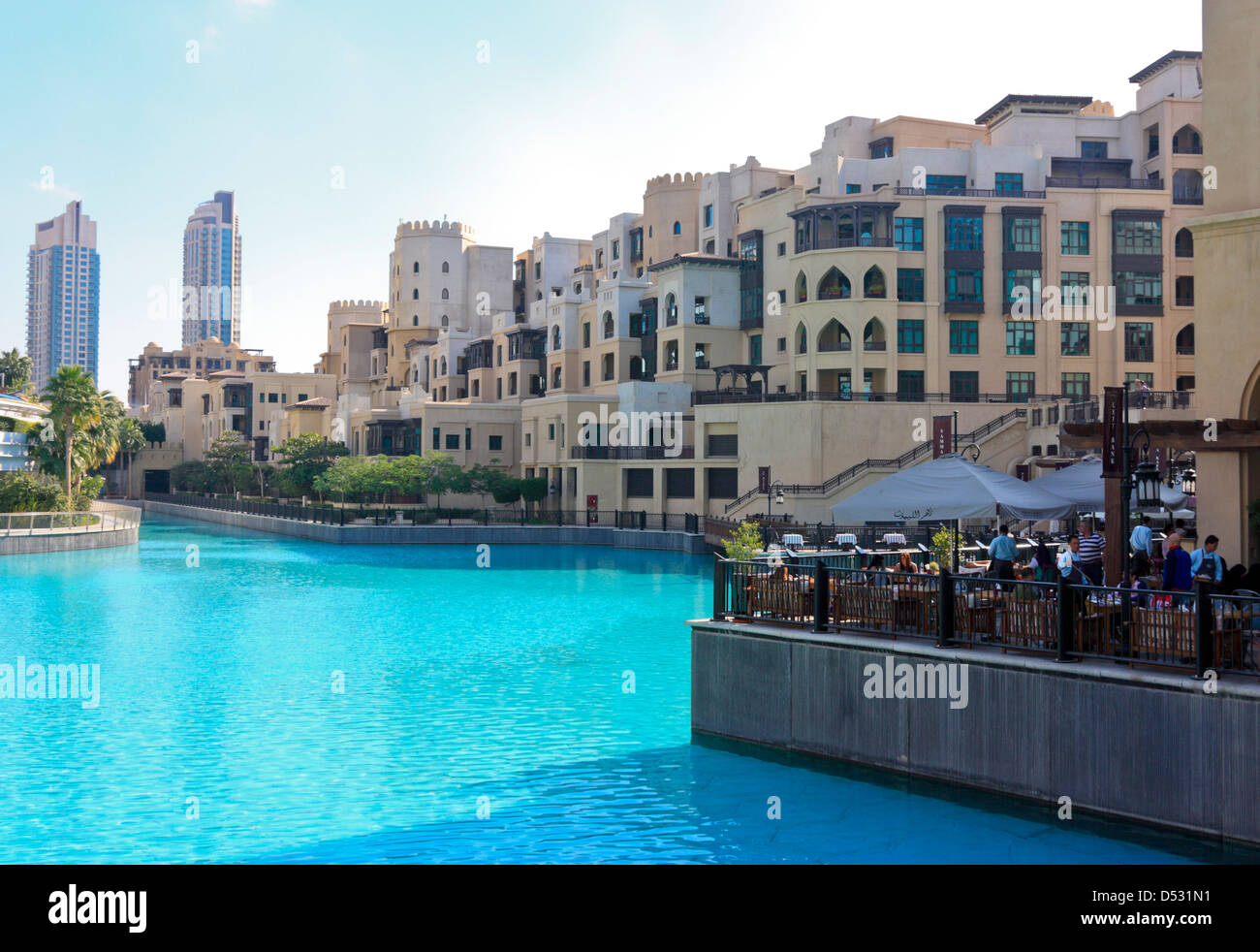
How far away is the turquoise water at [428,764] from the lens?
43.6 feet

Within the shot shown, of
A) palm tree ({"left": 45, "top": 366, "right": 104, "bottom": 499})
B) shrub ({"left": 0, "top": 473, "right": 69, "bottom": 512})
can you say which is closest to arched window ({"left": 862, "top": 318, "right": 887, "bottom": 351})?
palm tree ({"left": 45, "top": 366, "right": 104, "bottom": 499})

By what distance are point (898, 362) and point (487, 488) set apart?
27.6 meters

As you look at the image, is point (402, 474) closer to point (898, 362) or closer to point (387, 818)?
point (898, 362)

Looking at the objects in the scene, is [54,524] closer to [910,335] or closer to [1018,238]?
[910,335]

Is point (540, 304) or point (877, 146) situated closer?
point (877, 146)

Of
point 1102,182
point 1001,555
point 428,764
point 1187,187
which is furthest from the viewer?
point 1187,187

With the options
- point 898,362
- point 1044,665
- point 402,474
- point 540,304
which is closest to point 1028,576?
point 1044,665

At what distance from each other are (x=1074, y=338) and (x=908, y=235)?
411 inches

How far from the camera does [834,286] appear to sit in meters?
64.7

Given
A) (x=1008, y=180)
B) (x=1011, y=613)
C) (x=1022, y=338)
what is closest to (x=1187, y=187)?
(x=1008, y=180)

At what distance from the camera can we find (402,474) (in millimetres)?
75188

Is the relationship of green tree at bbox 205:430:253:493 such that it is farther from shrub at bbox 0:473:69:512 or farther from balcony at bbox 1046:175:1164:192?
balcony at bbox 1046:175:1164:192

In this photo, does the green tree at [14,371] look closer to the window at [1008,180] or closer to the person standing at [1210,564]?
the window at [1008,180]

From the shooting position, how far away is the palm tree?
2744 inches
